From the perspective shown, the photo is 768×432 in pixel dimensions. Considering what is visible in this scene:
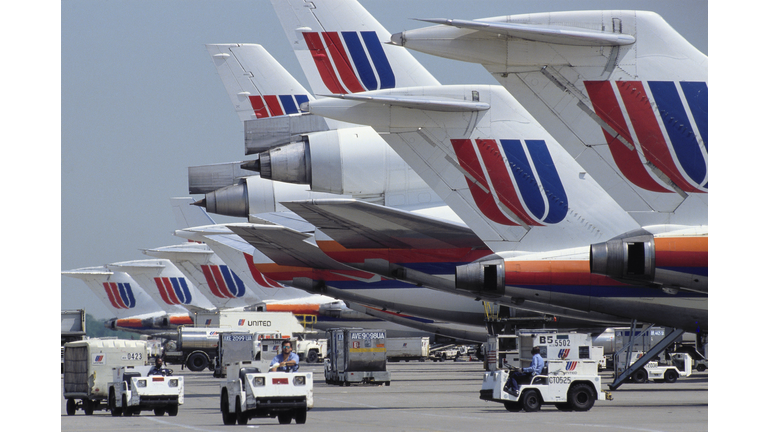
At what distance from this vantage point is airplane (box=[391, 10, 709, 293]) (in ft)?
58.6

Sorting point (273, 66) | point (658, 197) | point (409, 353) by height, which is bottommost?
point (409, 353)

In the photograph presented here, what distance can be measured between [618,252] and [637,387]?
1502 centimetres

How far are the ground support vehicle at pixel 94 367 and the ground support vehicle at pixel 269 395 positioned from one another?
24.2 ft

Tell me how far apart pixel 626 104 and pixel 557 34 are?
6.96ft

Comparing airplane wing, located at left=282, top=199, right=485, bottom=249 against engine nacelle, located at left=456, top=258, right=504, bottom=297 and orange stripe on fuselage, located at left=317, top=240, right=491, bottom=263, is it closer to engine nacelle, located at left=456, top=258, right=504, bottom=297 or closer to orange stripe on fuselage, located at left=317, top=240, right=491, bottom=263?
orange stripe on fuselage, located at left=317, top=240, right=491, bottom=263

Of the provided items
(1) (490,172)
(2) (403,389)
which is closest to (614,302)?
(1) (490,172)

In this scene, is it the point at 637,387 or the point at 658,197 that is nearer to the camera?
the point at 658,197

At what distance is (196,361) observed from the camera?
53500 millimetres

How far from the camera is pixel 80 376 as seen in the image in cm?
2623

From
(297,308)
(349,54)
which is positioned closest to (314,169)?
(349,54)

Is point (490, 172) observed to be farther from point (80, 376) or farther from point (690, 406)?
point (80, 376)

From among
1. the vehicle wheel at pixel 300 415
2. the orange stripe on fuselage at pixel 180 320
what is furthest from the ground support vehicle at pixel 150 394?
the orange stripe on fuselage at pixel 180 320

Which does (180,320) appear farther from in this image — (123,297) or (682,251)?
(682,251)

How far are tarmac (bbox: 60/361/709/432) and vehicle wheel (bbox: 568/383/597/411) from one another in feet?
0.87
